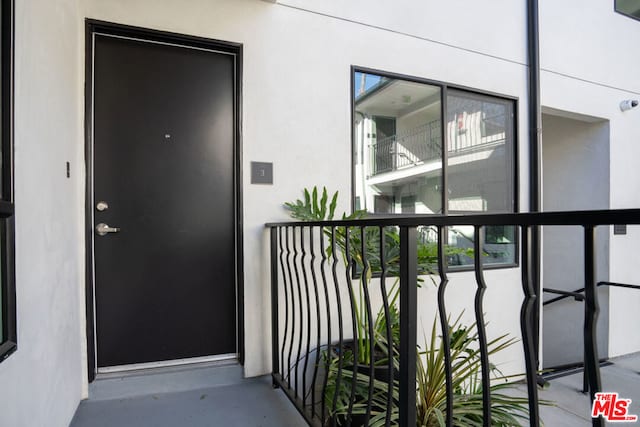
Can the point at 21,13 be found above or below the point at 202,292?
above

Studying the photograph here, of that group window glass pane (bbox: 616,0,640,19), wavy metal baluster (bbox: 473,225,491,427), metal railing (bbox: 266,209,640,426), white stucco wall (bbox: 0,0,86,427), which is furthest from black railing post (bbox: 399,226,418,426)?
window glass pane (bbox: 616,0,640,19)

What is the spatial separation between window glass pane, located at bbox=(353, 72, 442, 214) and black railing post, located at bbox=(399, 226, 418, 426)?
1.61 m

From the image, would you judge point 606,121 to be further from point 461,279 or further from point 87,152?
point 87,152

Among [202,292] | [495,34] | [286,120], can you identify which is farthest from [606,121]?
[202,292]

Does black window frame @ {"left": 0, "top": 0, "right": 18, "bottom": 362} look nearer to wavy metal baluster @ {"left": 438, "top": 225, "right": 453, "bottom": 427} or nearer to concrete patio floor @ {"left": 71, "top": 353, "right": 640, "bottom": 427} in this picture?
concrete patio floor @ {"left": 71, "top": 353, "right": 640, "bottom": 427}

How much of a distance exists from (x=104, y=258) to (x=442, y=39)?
3.06 metres

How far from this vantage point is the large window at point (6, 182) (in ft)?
3.14

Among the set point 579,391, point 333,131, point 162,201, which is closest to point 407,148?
point 333,131

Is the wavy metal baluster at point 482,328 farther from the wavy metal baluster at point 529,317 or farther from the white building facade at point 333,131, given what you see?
the white building facade at point 333,131

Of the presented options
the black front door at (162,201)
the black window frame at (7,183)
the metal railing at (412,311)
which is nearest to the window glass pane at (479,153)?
the metal railing at (412,311)

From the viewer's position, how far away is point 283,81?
2.35 meters

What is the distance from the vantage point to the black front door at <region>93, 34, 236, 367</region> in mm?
2029

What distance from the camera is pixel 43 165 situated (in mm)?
1322

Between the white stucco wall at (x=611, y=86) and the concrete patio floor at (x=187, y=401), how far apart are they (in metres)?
3.71
